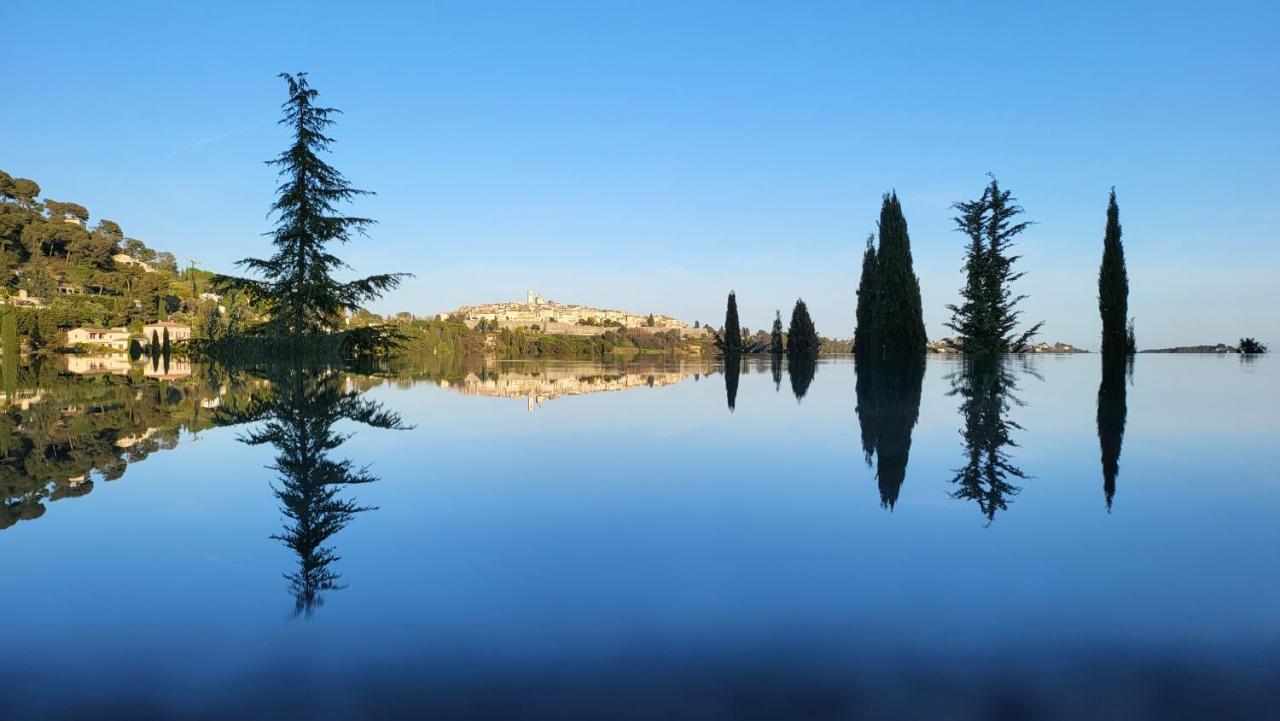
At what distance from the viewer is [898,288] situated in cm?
2689

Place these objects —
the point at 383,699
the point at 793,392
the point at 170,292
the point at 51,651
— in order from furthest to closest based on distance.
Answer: the point at 170,292 → the point at 793,392 → the point at 51,651 → the point at 383,699

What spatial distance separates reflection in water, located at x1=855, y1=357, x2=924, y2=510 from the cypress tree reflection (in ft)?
9.73

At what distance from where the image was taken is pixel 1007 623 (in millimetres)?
2186

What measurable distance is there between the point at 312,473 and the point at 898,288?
2592cm

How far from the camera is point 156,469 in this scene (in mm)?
4984

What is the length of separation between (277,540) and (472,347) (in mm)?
54220

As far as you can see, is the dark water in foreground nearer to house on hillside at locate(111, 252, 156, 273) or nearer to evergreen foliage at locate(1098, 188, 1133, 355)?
evergreen foliage at locate(1098, 188, 1133, 355)

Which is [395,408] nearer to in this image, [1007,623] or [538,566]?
[538,566]

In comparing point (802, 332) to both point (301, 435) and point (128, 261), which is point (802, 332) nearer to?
point (301, 435)

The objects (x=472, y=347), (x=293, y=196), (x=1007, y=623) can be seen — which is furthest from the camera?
(x=472, y=347)

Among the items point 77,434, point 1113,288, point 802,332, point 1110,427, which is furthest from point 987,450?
point 802,332

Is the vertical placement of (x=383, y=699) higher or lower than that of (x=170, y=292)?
lower

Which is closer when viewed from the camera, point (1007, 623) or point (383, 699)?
point (383, 699)

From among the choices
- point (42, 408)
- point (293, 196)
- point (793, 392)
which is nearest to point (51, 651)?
point (42, 408)
